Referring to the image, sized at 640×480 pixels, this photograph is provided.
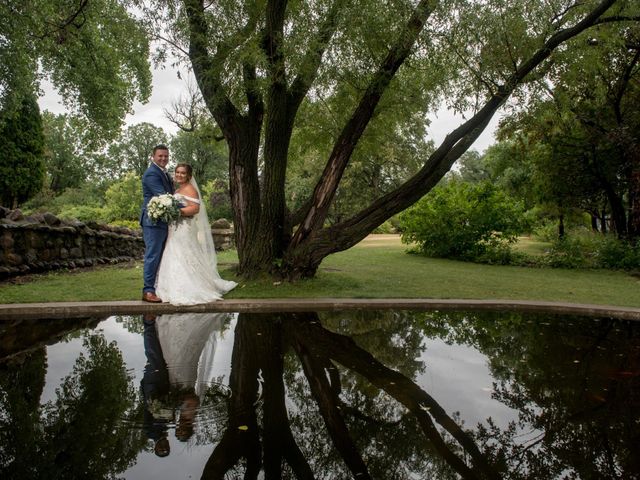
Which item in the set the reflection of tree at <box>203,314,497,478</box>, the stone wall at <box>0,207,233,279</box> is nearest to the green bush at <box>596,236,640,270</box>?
the reflection of tree at <box>203,314,497,478</box>

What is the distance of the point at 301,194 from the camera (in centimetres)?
4025

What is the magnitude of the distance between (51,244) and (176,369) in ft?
27.3

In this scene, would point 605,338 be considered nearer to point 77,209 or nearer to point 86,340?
point 86,340

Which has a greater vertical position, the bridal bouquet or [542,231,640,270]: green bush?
the bridal bouquet

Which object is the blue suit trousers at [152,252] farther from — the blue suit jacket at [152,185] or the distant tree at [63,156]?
the distant tree at [63,156]

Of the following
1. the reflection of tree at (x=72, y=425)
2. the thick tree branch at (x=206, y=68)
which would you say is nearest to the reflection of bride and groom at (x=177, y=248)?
the thick tree branch at (x=206, y=68)

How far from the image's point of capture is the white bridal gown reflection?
4.15 metres

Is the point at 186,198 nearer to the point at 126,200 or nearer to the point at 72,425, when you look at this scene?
the point at 72,425

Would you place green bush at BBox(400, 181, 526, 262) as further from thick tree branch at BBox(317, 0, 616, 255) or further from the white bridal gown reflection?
the white bridal gown reflection

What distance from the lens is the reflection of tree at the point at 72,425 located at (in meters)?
2.62

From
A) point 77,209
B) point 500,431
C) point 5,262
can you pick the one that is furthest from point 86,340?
point 77,209

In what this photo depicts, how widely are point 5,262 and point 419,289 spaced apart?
845 cm

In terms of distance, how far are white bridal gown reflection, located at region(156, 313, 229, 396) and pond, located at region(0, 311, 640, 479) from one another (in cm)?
3

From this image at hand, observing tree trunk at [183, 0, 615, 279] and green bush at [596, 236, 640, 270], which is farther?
green bush at [596, 236, 640, 270]
